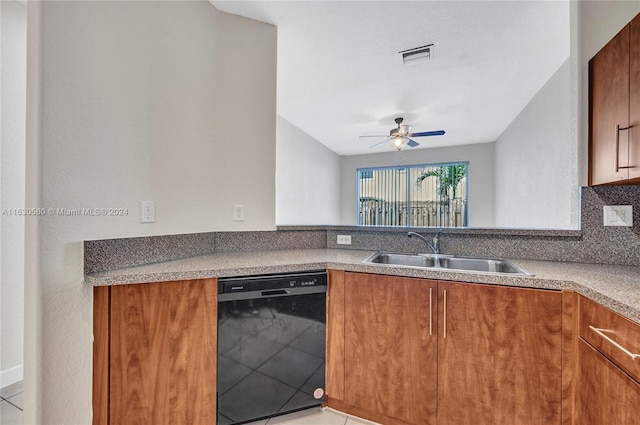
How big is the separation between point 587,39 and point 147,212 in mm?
2629

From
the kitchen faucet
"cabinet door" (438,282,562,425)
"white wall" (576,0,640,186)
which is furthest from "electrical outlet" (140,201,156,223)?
"white wall" (576,0,640,186)

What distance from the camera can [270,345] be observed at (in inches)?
61.5

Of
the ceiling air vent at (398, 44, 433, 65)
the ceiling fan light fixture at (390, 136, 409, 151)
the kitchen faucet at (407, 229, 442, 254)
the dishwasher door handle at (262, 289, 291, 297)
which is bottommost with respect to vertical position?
the dishwasher door handle at (262, 289, 291, 297)

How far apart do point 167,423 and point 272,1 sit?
2.46m

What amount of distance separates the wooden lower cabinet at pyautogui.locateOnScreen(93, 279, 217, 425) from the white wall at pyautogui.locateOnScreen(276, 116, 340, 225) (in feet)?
8.35

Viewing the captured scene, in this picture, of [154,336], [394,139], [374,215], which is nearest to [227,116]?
[154,336]

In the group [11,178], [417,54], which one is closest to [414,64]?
[417,54]

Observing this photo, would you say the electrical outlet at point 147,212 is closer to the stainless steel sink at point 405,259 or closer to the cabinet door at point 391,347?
the cabinet door at point 391,347

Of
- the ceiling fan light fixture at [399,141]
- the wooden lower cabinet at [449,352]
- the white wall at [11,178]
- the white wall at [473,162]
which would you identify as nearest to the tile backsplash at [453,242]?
the wooden lower cabinet at [449,352]

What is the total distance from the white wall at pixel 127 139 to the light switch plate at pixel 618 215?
2.01 metres

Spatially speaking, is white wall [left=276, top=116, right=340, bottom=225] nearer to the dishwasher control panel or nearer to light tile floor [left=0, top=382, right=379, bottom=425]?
the dishwasher control panel

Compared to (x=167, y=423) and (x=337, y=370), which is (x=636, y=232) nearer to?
(x=337, y=370)

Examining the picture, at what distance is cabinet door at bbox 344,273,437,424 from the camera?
4.80 ft

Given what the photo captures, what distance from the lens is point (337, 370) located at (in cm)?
166
